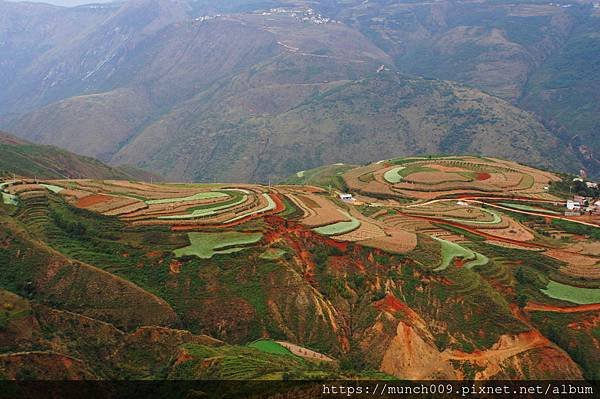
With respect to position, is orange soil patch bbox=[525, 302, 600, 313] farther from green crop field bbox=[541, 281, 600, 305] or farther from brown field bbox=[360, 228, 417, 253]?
brown field bbox=[360, 228, 417, 253]

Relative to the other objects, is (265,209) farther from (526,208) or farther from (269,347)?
(526,208)

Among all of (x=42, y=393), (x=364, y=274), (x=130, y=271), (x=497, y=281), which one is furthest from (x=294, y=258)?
(x=42, y=393)

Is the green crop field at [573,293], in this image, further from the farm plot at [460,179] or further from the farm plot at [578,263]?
the farm plot at [460,179]

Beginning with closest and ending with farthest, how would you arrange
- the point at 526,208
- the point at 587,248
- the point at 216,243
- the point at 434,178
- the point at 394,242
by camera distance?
the point at 216,243 < the point at 394,242 < the point at 587,248 < the point at 526,208 < the point at 434,178

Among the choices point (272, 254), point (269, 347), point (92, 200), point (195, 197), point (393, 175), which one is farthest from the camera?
point (393, 175)

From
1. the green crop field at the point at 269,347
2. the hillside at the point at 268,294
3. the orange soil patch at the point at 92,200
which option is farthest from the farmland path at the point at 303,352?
the orange soil patch at the point at 92,200

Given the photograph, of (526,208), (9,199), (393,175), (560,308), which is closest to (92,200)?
(9,199)
